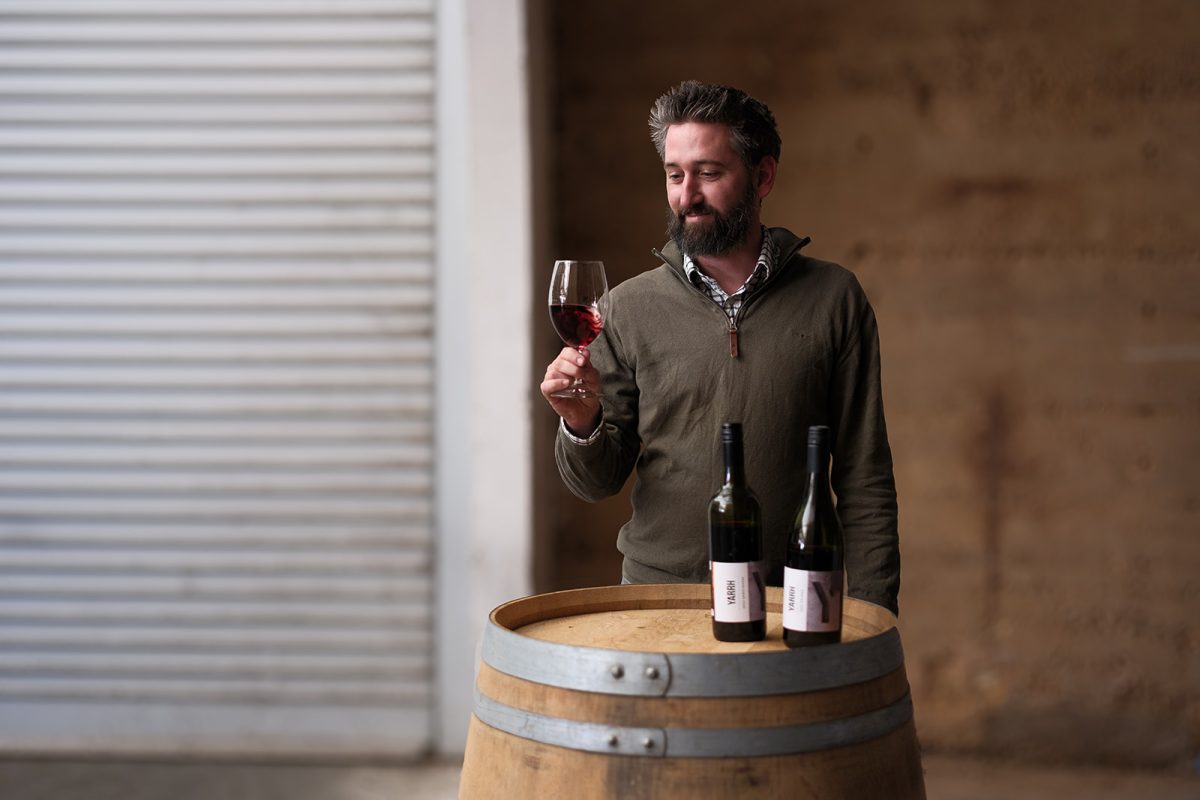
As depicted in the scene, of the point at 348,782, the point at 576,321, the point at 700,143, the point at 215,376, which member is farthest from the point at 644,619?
the point at 215,376

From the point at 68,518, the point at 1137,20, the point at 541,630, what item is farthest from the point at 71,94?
the point at 1137,20

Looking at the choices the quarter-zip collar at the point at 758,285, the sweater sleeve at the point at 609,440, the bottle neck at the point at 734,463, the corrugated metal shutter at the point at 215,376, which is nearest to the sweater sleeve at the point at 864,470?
the quarter-zip collar at the point at 758,285

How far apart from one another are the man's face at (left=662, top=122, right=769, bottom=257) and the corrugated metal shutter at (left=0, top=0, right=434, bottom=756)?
2.11 meters

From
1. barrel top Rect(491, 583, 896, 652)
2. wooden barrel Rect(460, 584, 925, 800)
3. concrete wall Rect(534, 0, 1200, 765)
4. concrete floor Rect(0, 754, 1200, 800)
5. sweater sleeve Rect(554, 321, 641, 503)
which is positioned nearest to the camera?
wooden barrel Rect(460, 584, 925, 800)

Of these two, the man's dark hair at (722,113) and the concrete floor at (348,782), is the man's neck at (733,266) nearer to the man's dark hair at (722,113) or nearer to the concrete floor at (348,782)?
the man's dark hair at (722,113)

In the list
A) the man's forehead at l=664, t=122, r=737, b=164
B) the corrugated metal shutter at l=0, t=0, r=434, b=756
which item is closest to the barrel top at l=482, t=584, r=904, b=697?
the man's forehead at l=664, t=122, r=737, b=164

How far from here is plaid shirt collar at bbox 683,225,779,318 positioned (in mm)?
2135

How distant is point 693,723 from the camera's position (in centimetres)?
144

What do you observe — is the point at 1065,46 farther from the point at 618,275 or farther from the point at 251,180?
the point at 251,180

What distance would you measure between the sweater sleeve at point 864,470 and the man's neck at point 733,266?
191 millimetres

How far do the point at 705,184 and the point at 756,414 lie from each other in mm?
387

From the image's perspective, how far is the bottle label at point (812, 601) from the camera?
1.56 meters

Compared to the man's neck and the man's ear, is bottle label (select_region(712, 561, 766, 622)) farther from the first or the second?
the man's ear

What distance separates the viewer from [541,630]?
177 cm
